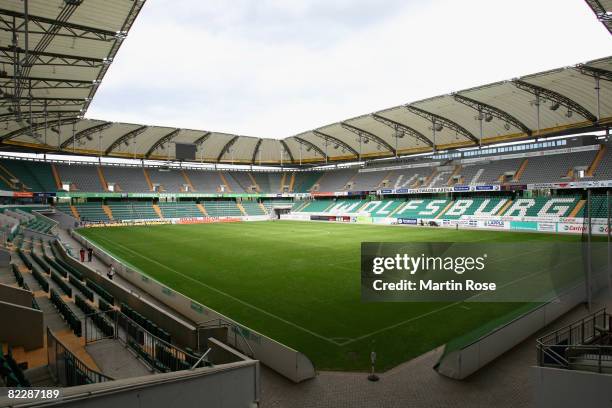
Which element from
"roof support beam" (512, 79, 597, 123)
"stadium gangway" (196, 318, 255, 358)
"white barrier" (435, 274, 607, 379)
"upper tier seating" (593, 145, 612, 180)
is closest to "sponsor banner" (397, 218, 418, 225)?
"upper tier seating" (593, 145, 612, 180)

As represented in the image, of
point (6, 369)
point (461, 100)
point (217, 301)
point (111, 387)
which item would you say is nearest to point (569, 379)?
point (111, 387)

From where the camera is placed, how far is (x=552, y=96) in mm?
33469

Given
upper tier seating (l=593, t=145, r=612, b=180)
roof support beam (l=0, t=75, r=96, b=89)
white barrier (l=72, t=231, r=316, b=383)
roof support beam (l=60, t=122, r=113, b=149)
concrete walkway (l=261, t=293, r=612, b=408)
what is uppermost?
roof support beam (l=60, t=122, r=113, b=149)

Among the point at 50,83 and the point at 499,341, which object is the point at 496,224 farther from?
the point at 50,83

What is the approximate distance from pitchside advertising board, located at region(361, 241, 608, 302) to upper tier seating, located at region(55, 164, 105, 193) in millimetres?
53051

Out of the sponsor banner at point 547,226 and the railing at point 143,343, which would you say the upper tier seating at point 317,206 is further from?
the railing at point 143,343

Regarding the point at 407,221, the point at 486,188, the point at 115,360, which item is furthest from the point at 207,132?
the point at 115,360

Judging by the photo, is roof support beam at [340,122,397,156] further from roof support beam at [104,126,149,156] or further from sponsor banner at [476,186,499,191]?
roof support beam at [104,126,149,156]

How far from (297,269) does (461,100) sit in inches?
1120

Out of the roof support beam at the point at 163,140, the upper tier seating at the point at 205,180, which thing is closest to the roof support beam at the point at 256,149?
the upper tier seating at the point at 205,180

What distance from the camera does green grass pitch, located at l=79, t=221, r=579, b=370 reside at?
33.2 feet

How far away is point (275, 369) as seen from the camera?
28.1 ft

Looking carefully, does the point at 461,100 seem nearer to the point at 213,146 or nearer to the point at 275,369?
the point at 275,369

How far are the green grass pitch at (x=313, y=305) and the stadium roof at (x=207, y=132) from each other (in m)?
12.3
